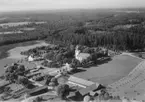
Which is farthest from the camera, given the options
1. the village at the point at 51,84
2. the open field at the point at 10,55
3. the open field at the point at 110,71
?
the open field at the point at 10,55

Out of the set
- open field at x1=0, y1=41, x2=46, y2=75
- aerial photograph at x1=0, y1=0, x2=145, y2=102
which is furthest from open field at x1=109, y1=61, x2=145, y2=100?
open field at x1=0, y1=41, x2=46, y2=75

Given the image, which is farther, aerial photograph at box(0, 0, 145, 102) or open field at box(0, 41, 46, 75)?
open field at box(0, 41, 46, 75)

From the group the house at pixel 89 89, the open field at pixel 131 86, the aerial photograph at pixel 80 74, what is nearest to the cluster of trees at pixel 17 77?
the aerial photograph at pixel 80 74

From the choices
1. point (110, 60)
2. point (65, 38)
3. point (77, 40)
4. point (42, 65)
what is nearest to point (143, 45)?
point (110, 60)

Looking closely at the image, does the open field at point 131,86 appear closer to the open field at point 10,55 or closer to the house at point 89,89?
the house at point 89,89

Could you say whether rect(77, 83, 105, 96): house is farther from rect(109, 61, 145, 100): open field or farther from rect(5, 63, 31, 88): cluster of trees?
rect(5, 63, 31, 88): cluster of trees

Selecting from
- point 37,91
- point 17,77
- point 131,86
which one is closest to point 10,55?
point 17,77

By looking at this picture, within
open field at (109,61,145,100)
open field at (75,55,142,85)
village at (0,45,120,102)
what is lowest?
open field at (75,55,142,85)

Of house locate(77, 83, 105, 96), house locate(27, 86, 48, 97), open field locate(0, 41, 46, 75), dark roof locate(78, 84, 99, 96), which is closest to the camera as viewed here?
house locate(77, 83, 105, 96)

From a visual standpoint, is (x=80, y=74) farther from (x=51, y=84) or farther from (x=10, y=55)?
(x=10, y=55)
